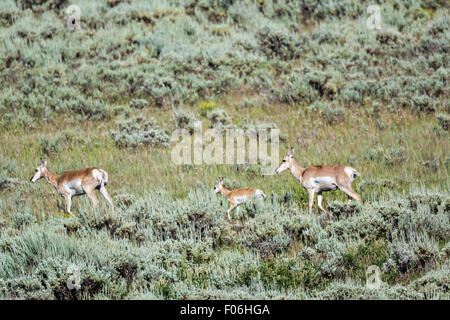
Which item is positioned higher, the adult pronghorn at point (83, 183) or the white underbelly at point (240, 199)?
the adult pronghorn at point (83, 183)

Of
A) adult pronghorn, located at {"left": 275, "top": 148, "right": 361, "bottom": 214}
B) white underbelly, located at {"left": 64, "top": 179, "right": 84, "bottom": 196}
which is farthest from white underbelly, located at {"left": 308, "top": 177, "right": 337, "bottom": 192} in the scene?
white underbelly, located at {"left": 64, "top": 179, "right": 84, "bottom": 196}

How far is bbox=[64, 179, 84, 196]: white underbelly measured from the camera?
9.92 metres

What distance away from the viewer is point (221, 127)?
560 inches

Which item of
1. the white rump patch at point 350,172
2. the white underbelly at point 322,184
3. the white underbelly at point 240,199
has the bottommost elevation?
the white underbelly at point 240,199

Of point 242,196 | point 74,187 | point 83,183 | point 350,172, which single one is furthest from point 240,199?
point 74,187

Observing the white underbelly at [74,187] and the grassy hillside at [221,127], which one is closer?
the grassy hillside at [221,127]

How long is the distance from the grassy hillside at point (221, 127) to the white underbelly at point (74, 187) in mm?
351

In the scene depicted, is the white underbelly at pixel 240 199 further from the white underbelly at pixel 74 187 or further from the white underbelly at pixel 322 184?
the white underbelly at pixel 74 187

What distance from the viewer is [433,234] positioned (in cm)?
754

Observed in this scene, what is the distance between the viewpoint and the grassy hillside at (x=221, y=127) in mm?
6797

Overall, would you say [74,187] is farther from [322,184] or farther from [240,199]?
[322,184]

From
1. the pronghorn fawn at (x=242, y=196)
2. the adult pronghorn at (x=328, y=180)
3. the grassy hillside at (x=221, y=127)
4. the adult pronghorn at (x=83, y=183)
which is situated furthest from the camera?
the adult pronghorn at (x=83, y=183)

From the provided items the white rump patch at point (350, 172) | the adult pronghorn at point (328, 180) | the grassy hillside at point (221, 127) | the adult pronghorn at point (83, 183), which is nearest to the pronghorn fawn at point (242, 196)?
the grassy hillside at point (221, 127)

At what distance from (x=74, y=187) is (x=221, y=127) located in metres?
5.31
